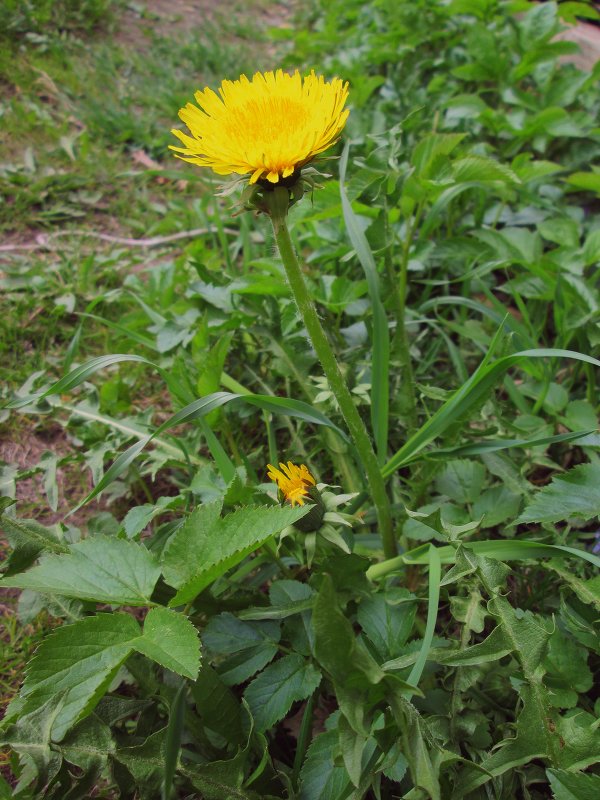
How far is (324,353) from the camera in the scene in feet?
3.78

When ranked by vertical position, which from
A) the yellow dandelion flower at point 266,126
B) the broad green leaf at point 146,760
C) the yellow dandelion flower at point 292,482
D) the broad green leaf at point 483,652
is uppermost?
the yellow dandelion flower at point 266,126

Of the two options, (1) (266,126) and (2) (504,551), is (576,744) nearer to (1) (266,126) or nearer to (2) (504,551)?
(2) (504,551)

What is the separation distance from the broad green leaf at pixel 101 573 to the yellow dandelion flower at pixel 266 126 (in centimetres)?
75

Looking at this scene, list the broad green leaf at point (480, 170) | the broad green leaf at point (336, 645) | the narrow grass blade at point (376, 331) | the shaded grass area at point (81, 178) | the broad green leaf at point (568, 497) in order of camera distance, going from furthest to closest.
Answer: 1. the shaded grass area at point (81, 178)
2. the broad green leaf at point (480, 170)
3. the narrow grass blade at point (376, 331)
4. the broad green leaf at point (568, 497)
5. the broad green leaf at point (336, 645)

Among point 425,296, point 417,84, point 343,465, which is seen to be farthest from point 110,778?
point 417,84

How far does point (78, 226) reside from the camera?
288 centimetres

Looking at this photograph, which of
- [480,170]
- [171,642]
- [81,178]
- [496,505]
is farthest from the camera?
[81,178]

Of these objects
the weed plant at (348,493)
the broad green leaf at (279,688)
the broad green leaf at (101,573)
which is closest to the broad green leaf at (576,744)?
the weed plant at (348,493)

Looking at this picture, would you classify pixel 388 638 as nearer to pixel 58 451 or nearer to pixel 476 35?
A: pixel 58 451

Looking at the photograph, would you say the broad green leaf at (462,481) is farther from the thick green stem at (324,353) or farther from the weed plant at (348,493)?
the thick green stem at (324,353)

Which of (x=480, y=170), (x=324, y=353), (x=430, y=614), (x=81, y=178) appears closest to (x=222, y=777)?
(x=430, y=614)

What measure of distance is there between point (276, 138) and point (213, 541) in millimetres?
740

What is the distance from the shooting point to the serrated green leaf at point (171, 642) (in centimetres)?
93

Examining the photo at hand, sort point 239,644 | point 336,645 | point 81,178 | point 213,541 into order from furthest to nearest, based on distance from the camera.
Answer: point 81,178
point 239,644
point 213,541
point 336,645
